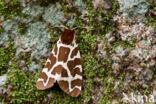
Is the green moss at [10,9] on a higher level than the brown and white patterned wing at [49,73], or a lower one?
higher

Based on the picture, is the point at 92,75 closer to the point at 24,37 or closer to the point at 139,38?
the point at 139,38

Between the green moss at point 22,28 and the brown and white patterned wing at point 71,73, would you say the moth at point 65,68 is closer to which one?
the brown and white patterned wing at point 71,73

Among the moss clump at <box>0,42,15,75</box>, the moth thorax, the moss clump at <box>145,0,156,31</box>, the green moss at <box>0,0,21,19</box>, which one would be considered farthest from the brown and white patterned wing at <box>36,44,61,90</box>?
the moss clump at <box>145,0,156,31</box>

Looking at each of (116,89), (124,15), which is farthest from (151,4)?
(116,89)

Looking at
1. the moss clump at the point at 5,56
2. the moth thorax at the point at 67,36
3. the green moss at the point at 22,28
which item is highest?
the green moss at the point at 22,28

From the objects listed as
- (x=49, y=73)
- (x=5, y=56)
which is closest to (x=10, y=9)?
(x=5, y=56)

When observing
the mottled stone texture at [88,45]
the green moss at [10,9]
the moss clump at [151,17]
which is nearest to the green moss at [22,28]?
the mottled stone texture at [88,45]

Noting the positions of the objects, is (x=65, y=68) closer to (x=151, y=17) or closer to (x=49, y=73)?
(x=49, y=73)
